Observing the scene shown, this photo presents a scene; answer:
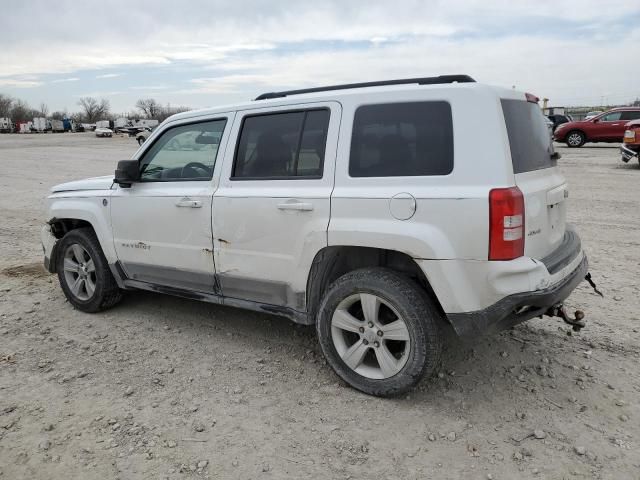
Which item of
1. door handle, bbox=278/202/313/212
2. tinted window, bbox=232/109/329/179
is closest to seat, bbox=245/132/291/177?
tinted window, bbox=232/109/329/179

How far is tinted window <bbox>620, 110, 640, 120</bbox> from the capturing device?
68.3 feet

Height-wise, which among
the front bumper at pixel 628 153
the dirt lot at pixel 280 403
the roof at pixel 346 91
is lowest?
the dirt lot at pixel 280 403

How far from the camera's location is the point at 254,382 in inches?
142

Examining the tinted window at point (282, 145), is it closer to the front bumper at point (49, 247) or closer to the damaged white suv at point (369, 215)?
the damaged white suv at point (369, 215)

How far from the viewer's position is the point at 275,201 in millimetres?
3570

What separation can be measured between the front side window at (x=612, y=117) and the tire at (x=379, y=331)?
21951 millimetres

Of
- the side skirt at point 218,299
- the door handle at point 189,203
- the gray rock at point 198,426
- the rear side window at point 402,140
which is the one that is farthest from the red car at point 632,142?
the gray rock at point 198,426

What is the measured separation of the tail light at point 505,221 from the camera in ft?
9.28

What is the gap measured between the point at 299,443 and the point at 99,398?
4.62ft

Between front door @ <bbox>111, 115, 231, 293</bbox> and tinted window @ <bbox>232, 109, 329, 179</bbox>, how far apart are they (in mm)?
239

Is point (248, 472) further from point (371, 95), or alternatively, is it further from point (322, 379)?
point (371, 95)

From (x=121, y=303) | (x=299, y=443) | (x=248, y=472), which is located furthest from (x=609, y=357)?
(x=121, y=303)

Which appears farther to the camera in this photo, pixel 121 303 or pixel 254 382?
pixel 121 303

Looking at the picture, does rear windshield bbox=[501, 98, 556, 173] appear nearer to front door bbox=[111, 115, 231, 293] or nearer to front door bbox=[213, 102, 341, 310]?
front door bbox=[213, 102, 341, 310]
